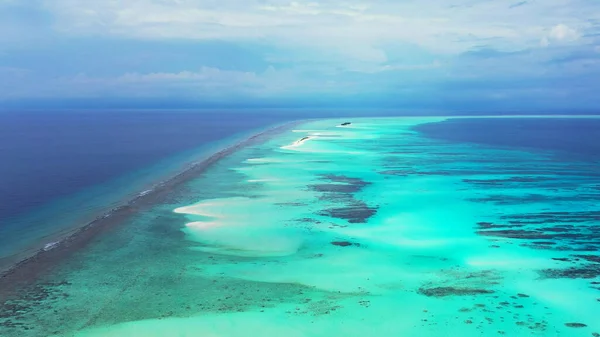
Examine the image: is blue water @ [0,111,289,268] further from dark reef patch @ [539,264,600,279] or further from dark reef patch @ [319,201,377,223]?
dark reef patch @ [539,264,600,279]

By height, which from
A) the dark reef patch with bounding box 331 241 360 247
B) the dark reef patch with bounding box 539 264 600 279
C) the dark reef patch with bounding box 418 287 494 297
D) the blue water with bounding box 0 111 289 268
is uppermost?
the blue water with bounding box 0 111 289 268

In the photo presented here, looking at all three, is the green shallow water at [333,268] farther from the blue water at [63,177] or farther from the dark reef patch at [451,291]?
the blue water at [63,177]

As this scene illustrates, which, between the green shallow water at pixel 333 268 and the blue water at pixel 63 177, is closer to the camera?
the green shallow water at pixel 333 268

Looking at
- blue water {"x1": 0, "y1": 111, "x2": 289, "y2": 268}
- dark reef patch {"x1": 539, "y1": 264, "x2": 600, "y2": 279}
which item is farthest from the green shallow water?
blue water {"x1": 0, "y1": 111, "x2": 289, "y2": 268}

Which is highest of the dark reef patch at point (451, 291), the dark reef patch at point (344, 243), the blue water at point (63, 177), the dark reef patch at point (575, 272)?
the blue water at point (63, 177)

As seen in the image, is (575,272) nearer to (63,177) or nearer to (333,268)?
(333,268)

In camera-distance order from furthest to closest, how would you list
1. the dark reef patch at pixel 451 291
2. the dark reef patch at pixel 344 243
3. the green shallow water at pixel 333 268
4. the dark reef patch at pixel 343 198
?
the dark reef patch at pixel 343 198
the dark reef patch at pixel 344 243
the dark reef patch at pixel 451 291
the green shallow water at pixel 333 268

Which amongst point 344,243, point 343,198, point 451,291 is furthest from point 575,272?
point 343,198

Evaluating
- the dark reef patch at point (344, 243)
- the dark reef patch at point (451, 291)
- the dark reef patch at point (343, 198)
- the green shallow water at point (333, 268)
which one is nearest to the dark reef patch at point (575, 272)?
the green shallow water at point (333, 268)

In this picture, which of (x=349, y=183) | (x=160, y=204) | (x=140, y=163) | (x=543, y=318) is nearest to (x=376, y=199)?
(x=349, y=183)

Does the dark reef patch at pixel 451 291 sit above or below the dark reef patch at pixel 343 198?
below
